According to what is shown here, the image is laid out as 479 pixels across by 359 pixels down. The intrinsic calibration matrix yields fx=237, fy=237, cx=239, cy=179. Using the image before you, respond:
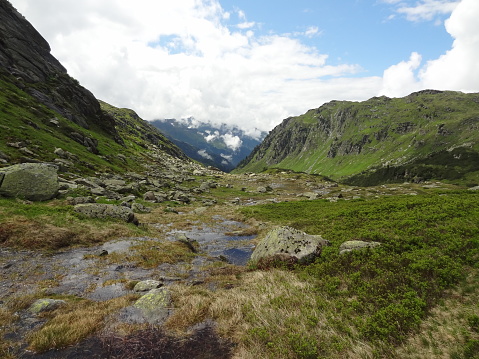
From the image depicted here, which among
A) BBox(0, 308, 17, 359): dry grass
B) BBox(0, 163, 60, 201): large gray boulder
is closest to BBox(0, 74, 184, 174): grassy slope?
BBox(0, 163, 60, 201): large gray boulder

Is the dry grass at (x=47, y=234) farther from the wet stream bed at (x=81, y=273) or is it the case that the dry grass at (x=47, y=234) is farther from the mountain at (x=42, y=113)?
the mountain at (x=42, y=113)

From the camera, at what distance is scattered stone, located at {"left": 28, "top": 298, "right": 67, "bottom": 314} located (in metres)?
10.8

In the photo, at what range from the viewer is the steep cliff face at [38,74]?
9006 centimetres

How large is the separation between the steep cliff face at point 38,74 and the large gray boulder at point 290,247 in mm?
106262

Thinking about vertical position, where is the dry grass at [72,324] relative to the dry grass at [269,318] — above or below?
below

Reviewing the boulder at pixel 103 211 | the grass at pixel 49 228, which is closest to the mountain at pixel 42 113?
the grass at pixel 49 228

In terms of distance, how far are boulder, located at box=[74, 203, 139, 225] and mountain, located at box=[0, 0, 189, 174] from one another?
781 inches

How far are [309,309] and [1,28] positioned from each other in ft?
475

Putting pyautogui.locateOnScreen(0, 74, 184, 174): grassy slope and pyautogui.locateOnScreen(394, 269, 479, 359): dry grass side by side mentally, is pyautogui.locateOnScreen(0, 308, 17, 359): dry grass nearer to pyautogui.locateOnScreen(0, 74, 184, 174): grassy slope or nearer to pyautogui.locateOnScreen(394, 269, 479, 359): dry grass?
pyautogui.locateOnScreen(394, 269, 479, 359): dry grass

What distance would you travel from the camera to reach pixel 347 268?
15055 mm

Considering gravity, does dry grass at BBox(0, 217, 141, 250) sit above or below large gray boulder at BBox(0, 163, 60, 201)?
below

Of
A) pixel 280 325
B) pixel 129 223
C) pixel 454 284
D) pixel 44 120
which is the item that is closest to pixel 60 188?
pixel 129 223

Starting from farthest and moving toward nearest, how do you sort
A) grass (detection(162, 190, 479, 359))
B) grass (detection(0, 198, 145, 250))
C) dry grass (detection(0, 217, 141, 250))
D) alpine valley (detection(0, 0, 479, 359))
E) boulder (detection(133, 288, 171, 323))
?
1. grass (detection(0, 198, 145, 250))
2. dry grass (detection(0, 217, 141, 250))
3. boulder (detection(133, 288, 171, 323))
4. alpine valley (detection(0, 0, 479, 359))
5. grass (detection(162, 190, 479, 359))

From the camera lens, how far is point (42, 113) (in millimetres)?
78438
